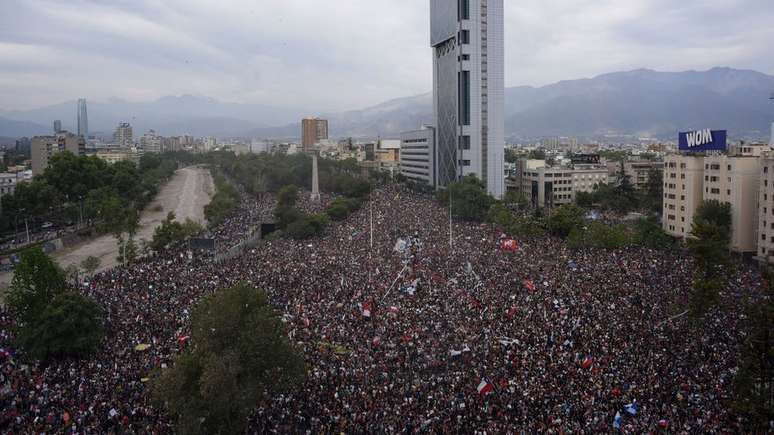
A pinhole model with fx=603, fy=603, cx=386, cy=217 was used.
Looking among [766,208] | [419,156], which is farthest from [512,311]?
[419,156]

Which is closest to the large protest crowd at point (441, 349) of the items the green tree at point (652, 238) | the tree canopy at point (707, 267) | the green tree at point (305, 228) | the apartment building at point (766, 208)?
the tree canopy at point (707, 267)

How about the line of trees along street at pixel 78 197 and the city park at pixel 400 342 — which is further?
the line of trees along street at pixel 78 197

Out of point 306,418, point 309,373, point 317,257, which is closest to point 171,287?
point 317,257

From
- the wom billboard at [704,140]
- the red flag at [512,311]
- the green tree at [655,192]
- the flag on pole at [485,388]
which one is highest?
the wom billboard at [704,140]

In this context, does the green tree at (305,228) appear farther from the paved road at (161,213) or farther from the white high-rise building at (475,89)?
the white high-rise building at (475,89)

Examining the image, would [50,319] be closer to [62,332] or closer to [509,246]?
[62,332]

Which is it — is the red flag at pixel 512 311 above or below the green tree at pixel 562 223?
below
